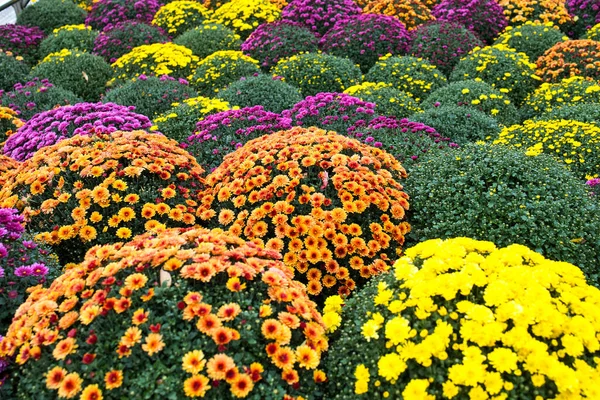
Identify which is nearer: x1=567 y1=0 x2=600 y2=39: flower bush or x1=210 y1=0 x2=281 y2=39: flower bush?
x1=567 y1=0 x2=600 y2=39: flower bush

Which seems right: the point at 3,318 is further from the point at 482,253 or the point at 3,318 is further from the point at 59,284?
the point at 482,253

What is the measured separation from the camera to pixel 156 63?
31.1 ft

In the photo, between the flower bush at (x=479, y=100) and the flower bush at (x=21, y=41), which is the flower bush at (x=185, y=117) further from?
the flower bush at (x=21, y=41)

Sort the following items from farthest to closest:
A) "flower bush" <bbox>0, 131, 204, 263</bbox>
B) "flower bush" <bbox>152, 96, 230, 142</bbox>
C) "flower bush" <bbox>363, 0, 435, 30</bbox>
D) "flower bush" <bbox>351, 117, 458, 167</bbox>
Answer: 1. "flower bush" <bbox>363, 0, 435, 30</bbox>
2. "flower bush" <bbox>152, 96, 230, 142</bbox>
3. "flower bush" <bbox>351, 117, 458, 167</bbox>
4. "flower bush" <bbox>0, 131, 204, 263</bbox>

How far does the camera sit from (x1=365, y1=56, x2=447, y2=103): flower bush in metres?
8.44

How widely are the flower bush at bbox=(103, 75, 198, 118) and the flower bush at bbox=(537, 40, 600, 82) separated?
5.55 m

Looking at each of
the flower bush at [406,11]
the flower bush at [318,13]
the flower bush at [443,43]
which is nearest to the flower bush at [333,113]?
the flower bush at [443,43]

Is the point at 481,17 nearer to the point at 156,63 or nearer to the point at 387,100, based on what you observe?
the point at 387,100

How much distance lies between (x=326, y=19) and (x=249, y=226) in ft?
28.8

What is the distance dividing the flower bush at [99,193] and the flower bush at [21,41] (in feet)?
28.1

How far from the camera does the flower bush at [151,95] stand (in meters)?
7.55

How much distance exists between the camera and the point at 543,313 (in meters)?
2.41

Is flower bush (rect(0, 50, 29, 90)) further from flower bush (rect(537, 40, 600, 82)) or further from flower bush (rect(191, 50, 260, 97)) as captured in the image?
flower bush (rect(537, 40, 600, 82))

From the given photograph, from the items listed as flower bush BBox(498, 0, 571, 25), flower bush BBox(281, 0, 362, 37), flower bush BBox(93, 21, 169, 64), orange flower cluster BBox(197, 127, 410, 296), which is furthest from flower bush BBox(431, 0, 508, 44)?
orange flower cluster BBox(197, 127, 410, 296)
